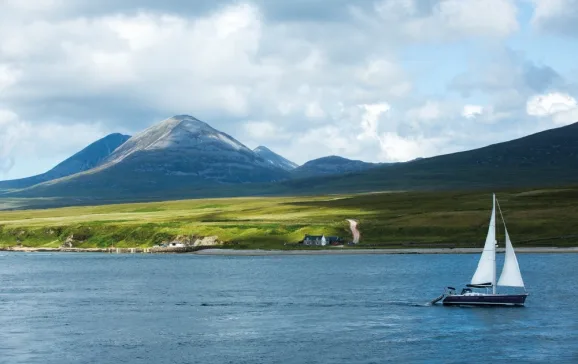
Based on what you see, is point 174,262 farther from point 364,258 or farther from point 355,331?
point 355,331

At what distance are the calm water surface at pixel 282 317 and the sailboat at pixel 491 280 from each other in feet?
6.24

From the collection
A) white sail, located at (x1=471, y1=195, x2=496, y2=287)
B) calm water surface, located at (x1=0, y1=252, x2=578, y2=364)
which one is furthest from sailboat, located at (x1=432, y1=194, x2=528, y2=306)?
calm water surface, located at (x1=0, y1=252, x2=578, y2=364)

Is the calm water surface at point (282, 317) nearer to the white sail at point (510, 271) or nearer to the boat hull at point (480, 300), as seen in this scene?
the boat hull at point (480, 300)

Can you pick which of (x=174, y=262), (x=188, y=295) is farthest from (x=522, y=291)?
(x=174, y=262)

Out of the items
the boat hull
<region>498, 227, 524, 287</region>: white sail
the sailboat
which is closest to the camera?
the sailboat

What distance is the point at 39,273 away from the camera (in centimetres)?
17475

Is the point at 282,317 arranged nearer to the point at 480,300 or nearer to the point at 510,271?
the point at 480,300

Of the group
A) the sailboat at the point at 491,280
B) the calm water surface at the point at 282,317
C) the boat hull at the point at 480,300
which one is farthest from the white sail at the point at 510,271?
the calm water surface at the point at 282,317

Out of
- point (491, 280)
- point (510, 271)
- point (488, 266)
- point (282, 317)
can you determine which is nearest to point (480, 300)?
point (491, 280)

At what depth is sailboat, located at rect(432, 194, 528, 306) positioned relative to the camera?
369ft

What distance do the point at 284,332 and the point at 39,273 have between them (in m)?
91.1

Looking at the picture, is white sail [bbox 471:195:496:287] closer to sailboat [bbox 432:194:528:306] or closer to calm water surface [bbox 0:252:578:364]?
sailboat [bbox 432:194:528:306]

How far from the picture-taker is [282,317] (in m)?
107

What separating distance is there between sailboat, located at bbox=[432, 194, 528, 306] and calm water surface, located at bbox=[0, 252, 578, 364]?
190cm
